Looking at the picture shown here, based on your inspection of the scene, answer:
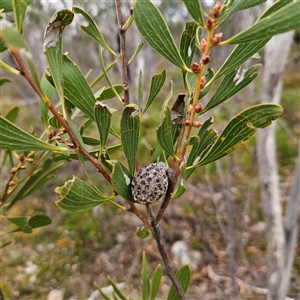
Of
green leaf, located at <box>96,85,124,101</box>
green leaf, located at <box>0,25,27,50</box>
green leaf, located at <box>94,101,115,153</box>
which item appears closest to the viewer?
green leaf, located at <box>0,25,27,50</box>

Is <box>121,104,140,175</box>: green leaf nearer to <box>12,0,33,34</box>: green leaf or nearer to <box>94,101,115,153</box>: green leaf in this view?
<box>94,101,115,153</box>: green leaf

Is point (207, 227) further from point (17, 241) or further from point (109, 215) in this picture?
point (17, 241)

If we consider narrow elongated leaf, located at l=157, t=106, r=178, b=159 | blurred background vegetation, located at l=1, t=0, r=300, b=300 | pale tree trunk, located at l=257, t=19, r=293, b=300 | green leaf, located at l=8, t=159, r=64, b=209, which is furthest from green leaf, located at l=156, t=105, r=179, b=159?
blurred background vegetation, located at l=1, t=0, r=300, b=300

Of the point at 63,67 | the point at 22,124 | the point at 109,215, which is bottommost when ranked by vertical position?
the point at 109,215

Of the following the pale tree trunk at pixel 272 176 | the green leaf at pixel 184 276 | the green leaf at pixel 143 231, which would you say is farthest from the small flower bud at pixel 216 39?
the pale tree trunk at pixel 272 176

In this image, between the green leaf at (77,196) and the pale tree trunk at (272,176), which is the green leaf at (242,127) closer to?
the green leaf at (77,196)

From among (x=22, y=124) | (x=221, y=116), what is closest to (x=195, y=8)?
(x=221, y=116)
